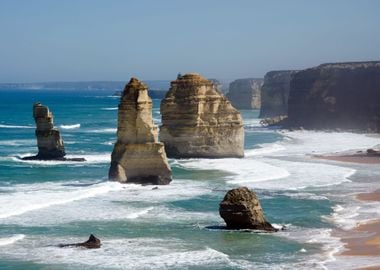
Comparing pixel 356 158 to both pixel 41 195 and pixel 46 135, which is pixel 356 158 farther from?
pixel 41 195

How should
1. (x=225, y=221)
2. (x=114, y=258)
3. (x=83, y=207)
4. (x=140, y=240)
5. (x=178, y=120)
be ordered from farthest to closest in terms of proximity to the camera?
1. (x=178, y=120)
2. (x=83, y=207)
3. (x=225, y=221)
4. (x=140, y=240)
5. (x=114, y=258)

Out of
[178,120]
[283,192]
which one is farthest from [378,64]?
[283,192]

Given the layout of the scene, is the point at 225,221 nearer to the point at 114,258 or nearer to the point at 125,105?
the point at 114,258

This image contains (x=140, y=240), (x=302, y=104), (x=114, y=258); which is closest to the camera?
(x=114, y=258)

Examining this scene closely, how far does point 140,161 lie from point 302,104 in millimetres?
61539

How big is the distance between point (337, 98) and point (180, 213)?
218 feet

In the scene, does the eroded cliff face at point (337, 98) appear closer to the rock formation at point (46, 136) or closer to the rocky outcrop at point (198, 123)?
the rocky outcrop at point (198, 123)

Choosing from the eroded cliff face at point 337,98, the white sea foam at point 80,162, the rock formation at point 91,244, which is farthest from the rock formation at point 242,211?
the eroded cliff face at point 337,98

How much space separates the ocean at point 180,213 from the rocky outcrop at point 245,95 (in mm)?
98804

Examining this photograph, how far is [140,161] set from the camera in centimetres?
3850

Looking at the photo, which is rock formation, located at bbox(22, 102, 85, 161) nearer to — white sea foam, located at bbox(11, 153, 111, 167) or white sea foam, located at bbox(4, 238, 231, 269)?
white sea foam, located at bbox(11, 153, 111, 167)

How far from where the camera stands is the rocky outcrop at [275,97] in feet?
404

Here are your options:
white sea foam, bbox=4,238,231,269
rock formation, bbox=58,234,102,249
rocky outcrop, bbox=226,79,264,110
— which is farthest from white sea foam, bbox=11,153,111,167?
rocky outcrop, bbox=226,79,264,110

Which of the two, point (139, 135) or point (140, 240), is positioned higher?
point (139, 135)
